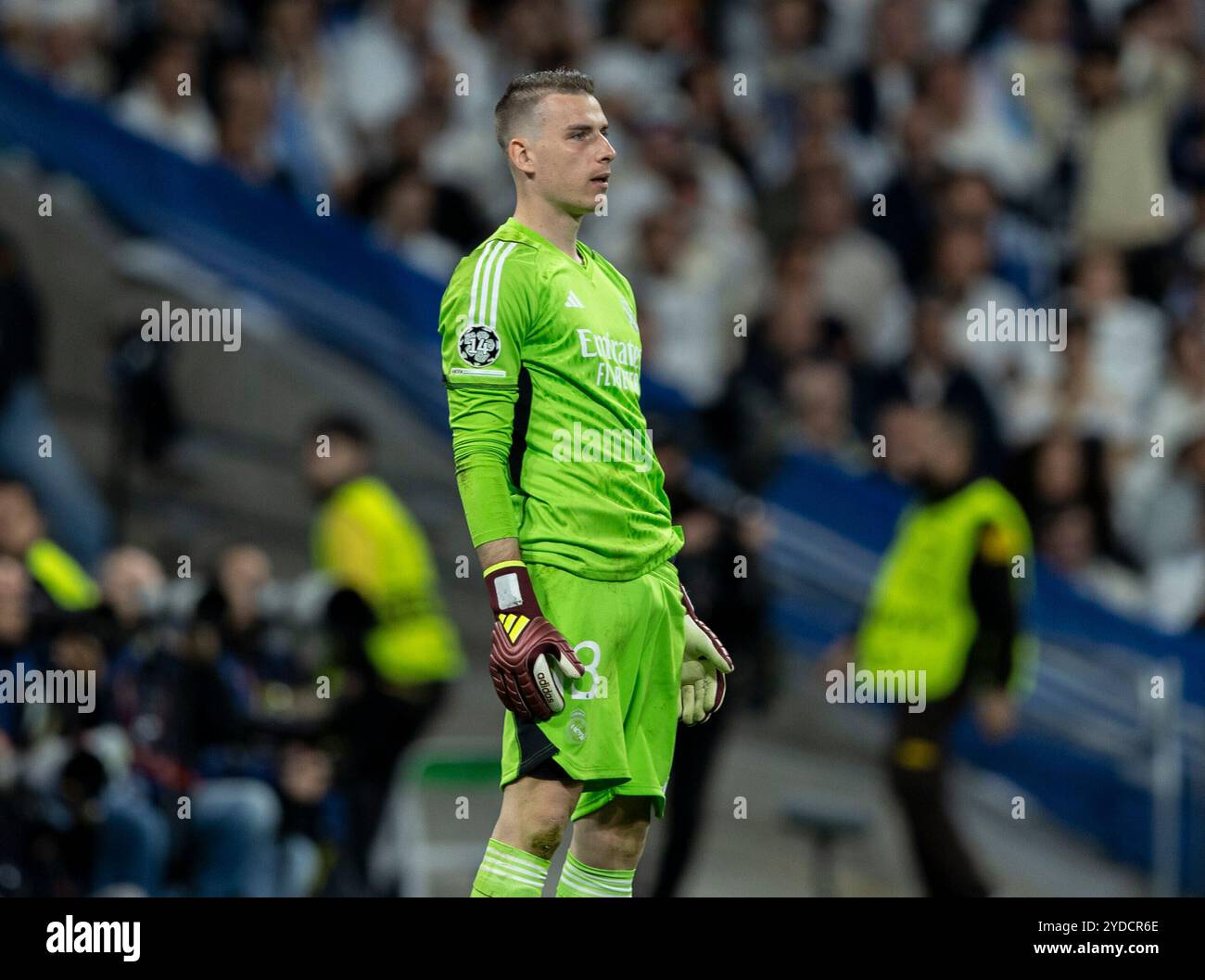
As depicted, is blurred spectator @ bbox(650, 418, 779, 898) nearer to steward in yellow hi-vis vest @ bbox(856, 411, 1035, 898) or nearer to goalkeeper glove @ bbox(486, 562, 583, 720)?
steward in yellow hi-vis vest @ bbox(856, 411, 1035, 898)

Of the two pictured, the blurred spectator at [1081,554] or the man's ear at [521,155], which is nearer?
the man's ear at [521,155]

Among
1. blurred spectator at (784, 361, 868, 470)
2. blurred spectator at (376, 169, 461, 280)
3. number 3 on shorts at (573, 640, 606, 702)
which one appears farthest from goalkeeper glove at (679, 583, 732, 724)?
blurred spectator at (376, 169, 461, 280)

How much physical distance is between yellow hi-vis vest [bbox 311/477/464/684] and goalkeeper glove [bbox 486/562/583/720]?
142 inches

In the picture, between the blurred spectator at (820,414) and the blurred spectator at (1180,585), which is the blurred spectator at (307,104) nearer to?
the blurred spectator at (820,414)

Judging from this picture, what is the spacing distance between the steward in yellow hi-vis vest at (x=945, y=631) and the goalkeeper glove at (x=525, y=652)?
145 inches

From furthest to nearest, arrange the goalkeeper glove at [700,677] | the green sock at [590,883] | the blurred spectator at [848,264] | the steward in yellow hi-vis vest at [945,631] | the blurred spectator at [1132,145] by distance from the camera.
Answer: the blurred spectator at [1132,145] < the blurred spectator at [848,264] < the steward in yellow hi-vis vest at [945,631] < the goalkeeper glove at [700,677] < the green sock at [590,883]

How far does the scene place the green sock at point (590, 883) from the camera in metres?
4.18

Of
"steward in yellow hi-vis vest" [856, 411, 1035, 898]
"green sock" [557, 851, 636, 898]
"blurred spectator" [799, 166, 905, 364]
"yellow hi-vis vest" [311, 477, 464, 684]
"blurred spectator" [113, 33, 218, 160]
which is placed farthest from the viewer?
"blurred spectator" [799, 166, 905, 364]

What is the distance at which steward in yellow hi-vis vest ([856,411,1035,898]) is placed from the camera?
732cm

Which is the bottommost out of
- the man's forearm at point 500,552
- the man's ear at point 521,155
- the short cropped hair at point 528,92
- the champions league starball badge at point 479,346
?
the man's forearm at point 500,552

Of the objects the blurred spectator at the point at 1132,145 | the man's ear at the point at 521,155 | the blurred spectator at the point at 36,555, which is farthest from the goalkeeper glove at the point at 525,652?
the blurred spectator at the point at 1132,145

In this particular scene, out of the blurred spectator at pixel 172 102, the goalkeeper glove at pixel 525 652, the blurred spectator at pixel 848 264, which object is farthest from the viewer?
the blurred spectator at pixel 848 264

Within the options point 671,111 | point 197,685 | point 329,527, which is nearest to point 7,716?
point 197,685
